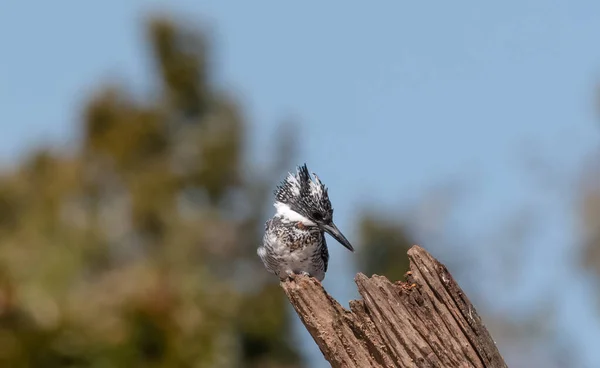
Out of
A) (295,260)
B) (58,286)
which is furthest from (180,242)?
(295,260)

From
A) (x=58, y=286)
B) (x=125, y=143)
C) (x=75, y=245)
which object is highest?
(x=125, y=143)

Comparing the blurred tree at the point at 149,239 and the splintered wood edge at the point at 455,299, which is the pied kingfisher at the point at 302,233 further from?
the blurred tree at the point at 149,239

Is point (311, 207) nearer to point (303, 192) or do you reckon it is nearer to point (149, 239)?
point (303, 192)

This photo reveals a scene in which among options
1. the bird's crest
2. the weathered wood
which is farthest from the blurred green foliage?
the weathered wood

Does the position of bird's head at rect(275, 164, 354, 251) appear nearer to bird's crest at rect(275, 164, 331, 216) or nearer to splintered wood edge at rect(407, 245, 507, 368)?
bird's crest at rect(275, 164, 331, 216)

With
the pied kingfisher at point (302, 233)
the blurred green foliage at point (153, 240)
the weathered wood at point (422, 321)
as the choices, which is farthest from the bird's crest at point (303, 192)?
the blurred green foliage at point (153, 240)

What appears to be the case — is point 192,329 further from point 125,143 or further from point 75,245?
point 125,143

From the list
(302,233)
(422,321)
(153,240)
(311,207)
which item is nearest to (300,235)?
(302,233)

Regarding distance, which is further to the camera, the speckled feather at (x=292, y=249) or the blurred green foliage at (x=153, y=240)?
the blurred green foliage at (x=153, y=240)
